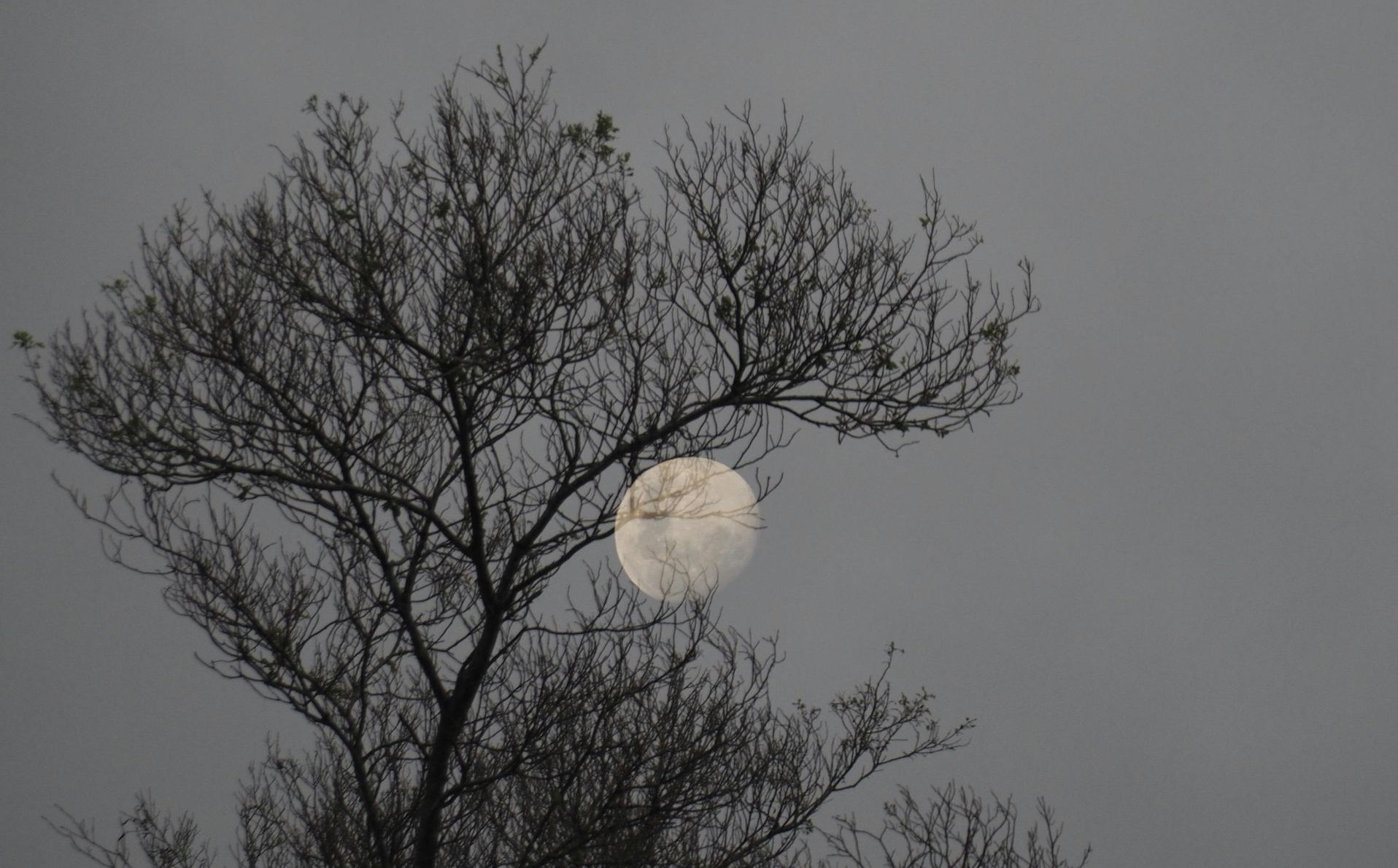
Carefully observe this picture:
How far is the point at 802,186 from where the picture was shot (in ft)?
22.8

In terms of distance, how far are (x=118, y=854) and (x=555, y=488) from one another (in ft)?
24.1

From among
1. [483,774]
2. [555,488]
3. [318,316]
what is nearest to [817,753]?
[483,774]

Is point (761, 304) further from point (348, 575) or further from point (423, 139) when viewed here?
point (348, 575)

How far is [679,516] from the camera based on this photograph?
671 centimetres

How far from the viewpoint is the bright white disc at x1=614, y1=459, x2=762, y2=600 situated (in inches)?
263

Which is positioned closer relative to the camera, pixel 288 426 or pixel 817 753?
pixel 288 426

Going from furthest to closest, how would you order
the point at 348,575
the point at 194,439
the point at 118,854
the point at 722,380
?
A: 1. the point at 118,854
2. the point at 348,575
3. the point at 722,380
4. the point at 194,439

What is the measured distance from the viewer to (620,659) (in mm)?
6559

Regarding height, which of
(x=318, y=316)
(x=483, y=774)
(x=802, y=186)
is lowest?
(x=483, y=774)

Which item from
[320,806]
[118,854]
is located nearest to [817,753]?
[320,806]

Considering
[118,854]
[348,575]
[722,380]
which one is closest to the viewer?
[722,380]

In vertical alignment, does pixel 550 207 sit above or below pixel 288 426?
above

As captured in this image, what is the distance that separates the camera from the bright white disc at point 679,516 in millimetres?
6684

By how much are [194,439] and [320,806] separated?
585cm
